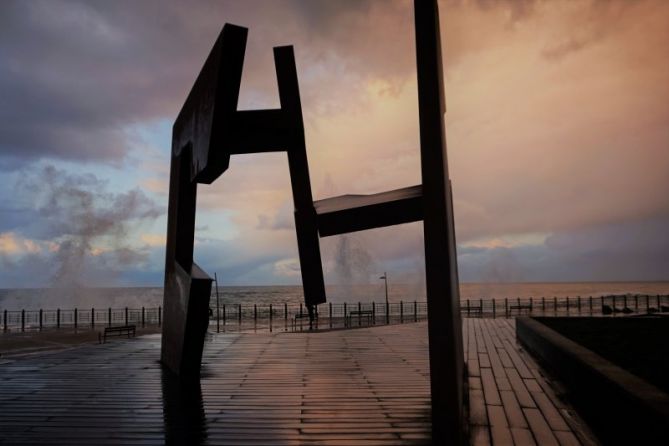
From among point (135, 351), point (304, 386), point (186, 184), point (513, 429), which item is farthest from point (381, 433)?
point (135, 351)

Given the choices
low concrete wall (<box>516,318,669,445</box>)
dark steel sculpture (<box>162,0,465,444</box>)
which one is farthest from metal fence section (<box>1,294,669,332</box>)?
low concrete wall (<box>516,318,669,445</box>)

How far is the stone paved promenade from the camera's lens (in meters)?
5.01

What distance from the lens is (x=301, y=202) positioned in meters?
5.69

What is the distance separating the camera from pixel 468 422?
549 centimetres

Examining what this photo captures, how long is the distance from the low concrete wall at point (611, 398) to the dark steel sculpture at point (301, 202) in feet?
4.58

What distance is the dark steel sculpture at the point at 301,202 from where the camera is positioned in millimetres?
4262

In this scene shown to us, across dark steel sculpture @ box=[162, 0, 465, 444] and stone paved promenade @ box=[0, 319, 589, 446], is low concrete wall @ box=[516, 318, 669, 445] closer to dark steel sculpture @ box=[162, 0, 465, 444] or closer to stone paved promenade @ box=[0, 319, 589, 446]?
stone paved promenade @ box=[0, 319, 589, 446]

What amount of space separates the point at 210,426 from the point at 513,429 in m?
3.01

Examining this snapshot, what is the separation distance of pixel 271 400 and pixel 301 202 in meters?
2.42

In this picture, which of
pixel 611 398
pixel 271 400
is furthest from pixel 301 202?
pixel 611 398

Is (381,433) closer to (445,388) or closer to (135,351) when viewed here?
(445,388)

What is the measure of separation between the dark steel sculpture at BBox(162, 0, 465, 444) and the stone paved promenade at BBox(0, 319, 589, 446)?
58cm

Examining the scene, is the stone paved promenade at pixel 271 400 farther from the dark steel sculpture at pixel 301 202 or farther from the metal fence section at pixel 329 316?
the metal fence section at pixel 329 316

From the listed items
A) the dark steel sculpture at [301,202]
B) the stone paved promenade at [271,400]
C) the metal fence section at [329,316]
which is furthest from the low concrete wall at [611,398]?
the metal fence section at [329,316]
